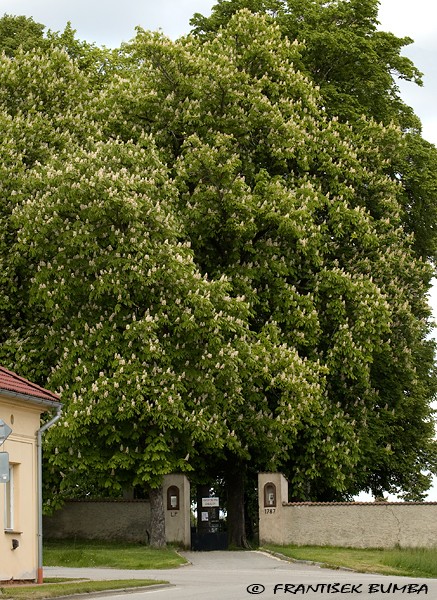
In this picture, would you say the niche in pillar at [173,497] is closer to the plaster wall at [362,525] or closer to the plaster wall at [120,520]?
the plaster wall at [120,520]

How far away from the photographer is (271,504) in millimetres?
38250

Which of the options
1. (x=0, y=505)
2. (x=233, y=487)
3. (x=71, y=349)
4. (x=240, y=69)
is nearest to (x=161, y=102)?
(x=240, y=69)

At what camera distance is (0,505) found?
24562mm

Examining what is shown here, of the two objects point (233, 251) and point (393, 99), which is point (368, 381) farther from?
point (393, 99)

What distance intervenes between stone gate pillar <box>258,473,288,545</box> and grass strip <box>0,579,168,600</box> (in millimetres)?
15187

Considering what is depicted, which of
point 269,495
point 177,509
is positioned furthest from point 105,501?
point 269,495

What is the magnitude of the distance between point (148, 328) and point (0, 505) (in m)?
10.1

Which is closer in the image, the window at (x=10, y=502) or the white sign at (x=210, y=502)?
the window at (x=10, y=502)

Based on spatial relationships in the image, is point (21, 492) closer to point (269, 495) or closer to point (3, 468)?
point (3, 468)

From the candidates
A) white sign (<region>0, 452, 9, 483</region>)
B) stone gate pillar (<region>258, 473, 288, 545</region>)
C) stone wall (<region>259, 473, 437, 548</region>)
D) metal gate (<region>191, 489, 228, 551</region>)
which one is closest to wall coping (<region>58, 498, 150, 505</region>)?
metal gate (<region>191, 489, 228, 551</region>)

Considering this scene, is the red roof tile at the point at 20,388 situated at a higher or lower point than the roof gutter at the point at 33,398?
higher

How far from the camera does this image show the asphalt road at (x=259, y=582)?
19.0 m

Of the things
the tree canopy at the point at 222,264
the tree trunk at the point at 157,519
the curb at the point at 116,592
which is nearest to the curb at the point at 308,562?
the tree trunk at the point at 157,519

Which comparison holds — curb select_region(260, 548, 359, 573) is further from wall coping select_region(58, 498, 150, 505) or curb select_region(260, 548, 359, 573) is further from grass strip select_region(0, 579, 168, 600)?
grass strip select_region(0, 579, 168, 600)
